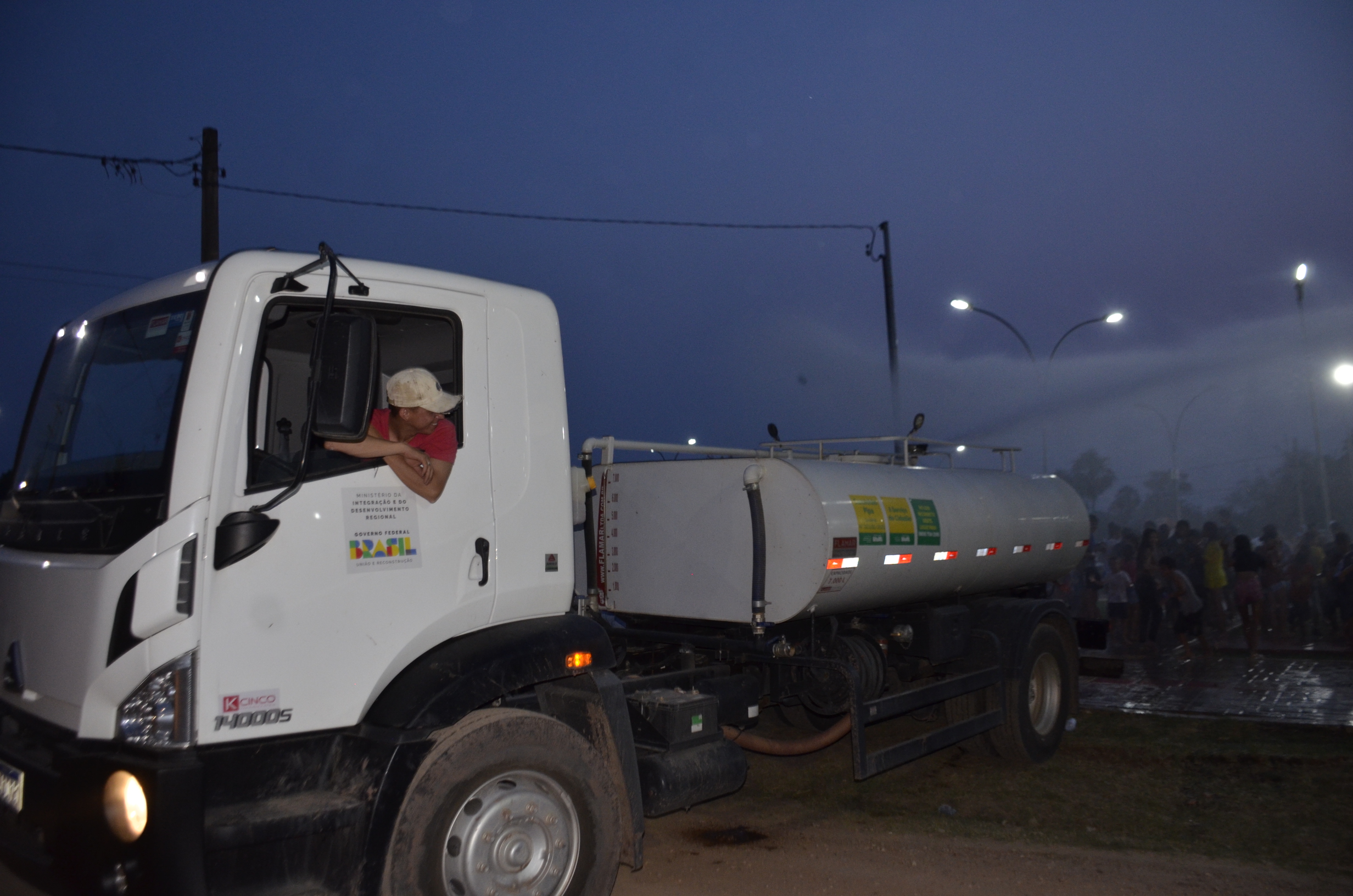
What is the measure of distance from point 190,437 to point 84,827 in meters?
1.29

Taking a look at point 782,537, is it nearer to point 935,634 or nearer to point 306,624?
point 935,634

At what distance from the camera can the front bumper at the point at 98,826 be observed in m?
2.82

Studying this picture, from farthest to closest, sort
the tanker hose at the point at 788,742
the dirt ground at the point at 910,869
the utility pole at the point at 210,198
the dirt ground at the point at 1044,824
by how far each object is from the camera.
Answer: the utility pole at the point at 210,198 < the tanker hose at the point at 788,742 < the dirt ground at the point at 1044,824 < the dirt ground at the point at 910,869

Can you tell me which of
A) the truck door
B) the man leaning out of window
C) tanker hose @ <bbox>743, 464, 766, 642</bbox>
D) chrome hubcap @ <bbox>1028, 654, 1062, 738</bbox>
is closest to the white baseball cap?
the man leaning out of window

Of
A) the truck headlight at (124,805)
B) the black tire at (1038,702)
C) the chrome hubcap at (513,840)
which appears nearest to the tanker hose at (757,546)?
the chrome hubcap at (513,840)

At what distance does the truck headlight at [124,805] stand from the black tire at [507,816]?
0.83 metres

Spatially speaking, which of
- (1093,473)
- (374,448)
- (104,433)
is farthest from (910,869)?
(1093,473)

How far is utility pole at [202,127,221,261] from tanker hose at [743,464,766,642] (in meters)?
9.65

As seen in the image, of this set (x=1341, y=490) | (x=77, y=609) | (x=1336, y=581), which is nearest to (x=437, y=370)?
(x=77, y=609)

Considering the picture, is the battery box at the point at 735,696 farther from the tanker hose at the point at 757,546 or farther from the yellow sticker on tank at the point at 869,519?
the yellow sticker on tank at the point at 869,519

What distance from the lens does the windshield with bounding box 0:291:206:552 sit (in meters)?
3.19

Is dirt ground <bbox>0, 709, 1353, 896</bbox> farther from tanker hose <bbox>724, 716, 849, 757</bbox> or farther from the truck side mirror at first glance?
the truck side mirror

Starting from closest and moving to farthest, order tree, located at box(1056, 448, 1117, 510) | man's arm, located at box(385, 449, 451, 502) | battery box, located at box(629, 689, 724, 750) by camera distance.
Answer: man's arm, located at box(385, 449, 451, 502)
battery box, located at box(629, 689, 724, 750)
tree, located at box(1056, 448, 1117, 510)

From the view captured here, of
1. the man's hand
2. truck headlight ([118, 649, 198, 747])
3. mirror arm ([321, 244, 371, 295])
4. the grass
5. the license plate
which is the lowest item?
the grass
